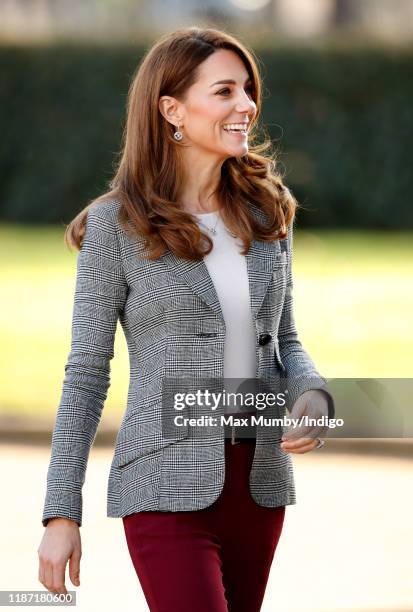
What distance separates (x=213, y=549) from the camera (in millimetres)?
2910

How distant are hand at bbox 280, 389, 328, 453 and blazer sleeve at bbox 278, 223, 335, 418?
0.02 meters

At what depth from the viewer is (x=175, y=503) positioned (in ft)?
9.55

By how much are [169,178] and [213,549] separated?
846 millimetres

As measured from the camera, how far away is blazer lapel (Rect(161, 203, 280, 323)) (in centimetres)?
300

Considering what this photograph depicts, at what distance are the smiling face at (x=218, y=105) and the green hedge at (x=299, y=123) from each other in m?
21.2

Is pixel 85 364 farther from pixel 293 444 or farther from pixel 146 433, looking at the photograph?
pixel 293 444

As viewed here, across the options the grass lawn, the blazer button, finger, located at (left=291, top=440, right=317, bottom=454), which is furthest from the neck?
the grass lawn

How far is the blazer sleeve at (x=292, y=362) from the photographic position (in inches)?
121

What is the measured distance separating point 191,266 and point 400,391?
68 centimetres

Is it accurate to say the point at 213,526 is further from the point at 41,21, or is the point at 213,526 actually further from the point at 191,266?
the point at 41,21

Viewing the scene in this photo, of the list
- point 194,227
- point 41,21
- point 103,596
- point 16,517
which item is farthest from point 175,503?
A: point 41,21

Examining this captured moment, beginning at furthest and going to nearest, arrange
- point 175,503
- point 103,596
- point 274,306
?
1. point 103,596
2. point 274,306
3. point 175,503

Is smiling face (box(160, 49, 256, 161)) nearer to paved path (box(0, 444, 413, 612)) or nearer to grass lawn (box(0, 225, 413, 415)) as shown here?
paved path (box(0, 444, 413, 612))

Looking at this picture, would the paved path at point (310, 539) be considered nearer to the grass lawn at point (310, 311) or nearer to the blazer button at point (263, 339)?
the grass lawn at point (310, 311)
